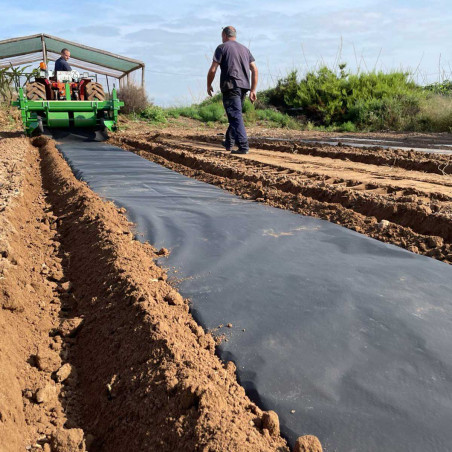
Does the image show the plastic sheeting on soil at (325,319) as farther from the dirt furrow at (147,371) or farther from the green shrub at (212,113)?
the green shrub at (212,113)

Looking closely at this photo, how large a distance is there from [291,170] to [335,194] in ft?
5.39

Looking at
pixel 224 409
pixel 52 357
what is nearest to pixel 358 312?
pixel 224 409

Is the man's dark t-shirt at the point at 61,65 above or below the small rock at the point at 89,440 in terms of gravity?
above

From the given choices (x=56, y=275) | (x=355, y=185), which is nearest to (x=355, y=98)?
(x=355, y=185)

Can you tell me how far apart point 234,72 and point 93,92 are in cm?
439

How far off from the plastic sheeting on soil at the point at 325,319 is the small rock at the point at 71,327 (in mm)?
532

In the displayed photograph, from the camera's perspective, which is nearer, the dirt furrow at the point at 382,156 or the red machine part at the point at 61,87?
the dirt furrow at the point at 382,156

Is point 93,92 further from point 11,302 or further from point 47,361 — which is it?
point 47,361

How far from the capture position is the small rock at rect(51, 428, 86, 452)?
1.47 metres

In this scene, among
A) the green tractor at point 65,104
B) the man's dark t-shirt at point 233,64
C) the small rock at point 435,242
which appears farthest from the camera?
the green tractor at point 65,104

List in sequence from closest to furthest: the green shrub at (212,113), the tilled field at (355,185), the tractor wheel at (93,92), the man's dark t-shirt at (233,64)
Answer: the tilled field at (355,185) < the man's dark t-shirt at (233,64) < the tractor wheel at (93,92) < the green shrub at (212,113)

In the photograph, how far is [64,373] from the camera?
1864 millimetres

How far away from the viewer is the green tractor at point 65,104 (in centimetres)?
945

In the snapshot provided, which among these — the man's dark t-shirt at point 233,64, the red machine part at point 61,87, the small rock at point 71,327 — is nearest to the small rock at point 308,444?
the small rock at point 71,327
